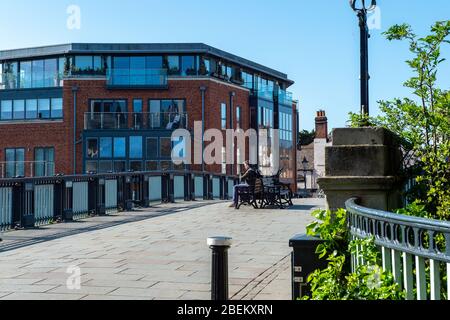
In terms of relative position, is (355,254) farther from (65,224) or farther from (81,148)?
(81,148)

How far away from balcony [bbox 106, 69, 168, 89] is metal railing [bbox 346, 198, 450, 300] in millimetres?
35436

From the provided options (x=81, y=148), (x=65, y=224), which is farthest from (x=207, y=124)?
(x=65, y=224)

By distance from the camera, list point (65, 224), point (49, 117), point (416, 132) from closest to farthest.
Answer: point (416, 132)
point (65, 224)
point (49, 117)

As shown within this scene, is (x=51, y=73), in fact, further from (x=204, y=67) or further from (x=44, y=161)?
(x=204, y=67)

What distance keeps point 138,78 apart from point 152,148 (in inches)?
205

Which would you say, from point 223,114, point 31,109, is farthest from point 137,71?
point 31,109

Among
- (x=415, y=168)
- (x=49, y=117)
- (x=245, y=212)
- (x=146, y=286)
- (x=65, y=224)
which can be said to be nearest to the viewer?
(x=415, y=168)

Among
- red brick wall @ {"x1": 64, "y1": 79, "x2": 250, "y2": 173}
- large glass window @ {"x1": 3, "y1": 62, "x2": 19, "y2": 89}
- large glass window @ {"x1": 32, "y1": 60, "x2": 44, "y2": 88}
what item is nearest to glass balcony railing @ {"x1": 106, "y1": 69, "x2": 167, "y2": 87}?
red brick wall @ {"x1": 64, "y1": 79, "x2": 250, "y2": 173}

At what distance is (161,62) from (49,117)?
9.13 metres

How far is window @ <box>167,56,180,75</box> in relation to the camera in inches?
1534

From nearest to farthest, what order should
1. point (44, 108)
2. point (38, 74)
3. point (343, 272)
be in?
point (343, 272) < point (44, 108) < point (38, 74)

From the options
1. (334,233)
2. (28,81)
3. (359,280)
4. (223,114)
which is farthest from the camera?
(28,81)

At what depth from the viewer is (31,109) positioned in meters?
41.4
